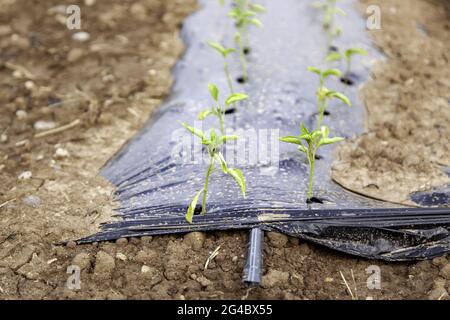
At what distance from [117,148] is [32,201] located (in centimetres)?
70

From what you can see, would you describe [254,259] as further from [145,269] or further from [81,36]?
[81,36]

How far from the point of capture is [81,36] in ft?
16.2

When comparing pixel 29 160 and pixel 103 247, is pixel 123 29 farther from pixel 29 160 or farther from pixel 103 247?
pixel 103 247

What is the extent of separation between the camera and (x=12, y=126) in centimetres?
395

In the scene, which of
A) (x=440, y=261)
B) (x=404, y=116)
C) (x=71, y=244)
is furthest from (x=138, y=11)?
(x=440, y=261)

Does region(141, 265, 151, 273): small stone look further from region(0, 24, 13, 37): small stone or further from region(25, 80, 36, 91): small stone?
region(0, 24, 13, 37): small stone

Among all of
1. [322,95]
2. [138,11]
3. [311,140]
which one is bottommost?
[311,140]

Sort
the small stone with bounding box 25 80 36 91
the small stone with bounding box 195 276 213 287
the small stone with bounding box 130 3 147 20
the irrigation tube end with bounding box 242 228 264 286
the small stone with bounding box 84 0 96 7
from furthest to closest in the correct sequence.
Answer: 1. the small stone with bounding box 84 0 96 7
2. the small stone with bounding box 130 3 147 20
3. the small stone with bounding box 25 80 36 91
4. the small stone with bounding box 195 276 213 287
5. the irrigation tube end with bounding box 242 228 264 286

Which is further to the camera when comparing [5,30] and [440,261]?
[5,30]

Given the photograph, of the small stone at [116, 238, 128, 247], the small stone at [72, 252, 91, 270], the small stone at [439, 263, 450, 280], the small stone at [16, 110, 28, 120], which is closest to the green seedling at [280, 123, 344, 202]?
the small stone at [439, 263, 450, 280]

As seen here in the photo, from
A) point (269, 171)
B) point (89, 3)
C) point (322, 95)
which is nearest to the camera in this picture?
point (269, 171)

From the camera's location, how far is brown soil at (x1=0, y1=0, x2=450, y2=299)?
2.77 m

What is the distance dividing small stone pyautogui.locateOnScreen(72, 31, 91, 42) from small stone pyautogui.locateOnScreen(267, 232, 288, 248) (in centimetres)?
285

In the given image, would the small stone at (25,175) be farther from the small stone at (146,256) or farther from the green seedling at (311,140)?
the green seedling at (311,140)
